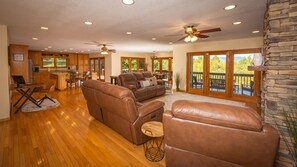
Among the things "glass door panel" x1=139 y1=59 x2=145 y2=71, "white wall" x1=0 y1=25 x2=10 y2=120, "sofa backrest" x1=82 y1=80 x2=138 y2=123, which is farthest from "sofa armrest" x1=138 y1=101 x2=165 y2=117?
"glass door panel" x1=139 y1=59 x2=145 y2=71

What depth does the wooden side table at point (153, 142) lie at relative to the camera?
6.51 feet

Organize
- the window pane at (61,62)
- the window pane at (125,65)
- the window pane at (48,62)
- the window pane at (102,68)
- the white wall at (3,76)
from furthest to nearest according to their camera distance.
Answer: the window pane at (102,68) < the window pane at (61,62) < the window pane at (125,65) < the window pane at (48,62) < the white wall at (3,76)

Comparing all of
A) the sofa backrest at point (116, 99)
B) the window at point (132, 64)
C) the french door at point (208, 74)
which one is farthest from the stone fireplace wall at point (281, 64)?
the window at point (132, 64)

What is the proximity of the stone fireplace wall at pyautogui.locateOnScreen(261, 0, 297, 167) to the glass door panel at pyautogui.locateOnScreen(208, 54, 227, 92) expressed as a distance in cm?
450

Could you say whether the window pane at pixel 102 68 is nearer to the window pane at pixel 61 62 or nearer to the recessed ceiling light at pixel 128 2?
the window pane at pixel 61 62

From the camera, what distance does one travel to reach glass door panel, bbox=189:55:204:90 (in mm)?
7051

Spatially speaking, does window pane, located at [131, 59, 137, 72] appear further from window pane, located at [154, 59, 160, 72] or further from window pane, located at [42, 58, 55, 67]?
window pane, located at [42, 58, 55, 67]

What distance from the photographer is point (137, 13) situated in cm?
294

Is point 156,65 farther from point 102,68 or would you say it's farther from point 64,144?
point 64,144

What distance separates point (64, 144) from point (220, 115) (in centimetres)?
257

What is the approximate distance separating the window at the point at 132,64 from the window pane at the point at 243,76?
7364 millimetres

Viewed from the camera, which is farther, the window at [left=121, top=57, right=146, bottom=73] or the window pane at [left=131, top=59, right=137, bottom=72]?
the window pane at [left=131, top=59, right=137, bottom=72]

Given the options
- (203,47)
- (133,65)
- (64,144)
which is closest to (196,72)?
(203,47)

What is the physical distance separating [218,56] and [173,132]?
5965 mm
